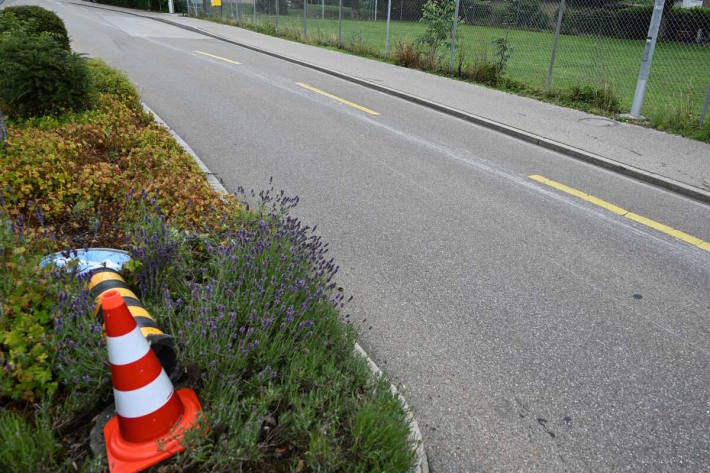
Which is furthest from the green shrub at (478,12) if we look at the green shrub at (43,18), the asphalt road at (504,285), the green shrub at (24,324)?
the green shrub at (24,324)

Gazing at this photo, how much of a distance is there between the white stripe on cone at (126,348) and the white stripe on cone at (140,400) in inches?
5.4

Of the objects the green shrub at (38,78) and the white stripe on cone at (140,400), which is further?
the green shrub at (38,78)

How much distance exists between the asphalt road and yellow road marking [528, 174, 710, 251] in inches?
4.7

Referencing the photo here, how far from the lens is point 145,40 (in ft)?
67.6

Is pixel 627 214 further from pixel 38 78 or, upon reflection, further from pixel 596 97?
pixel 38 78

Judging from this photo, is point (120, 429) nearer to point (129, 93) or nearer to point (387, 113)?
point (129, 93)

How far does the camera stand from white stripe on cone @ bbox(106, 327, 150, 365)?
7.27 ft

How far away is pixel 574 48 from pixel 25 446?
46.6ft

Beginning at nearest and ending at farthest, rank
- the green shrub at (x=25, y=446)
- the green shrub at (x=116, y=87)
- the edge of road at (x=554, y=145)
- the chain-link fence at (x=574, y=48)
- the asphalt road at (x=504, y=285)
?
the green shrub at (x=25, y=446)
the asphalt road at (x=504, y=285)
the edge of road at (x=554, y=145)
the green shrub at (x=116, y=87)
the chain-link fence at (x=574, y=48)

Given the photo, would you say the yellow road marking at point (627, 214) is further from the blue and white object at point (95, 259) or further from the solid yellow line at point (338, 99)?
the blue and white object at point (95, 259)

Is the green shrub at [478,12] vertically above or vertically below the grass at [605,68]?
above

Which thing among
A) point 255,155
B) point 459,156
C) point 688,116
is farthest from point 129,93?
point 688,116

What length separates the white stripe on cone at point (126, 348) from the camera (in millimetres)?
2217

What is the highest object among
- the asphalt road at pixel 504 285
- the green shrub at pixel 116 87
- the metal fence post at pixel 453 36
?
the metal fence post at pixel 453 36
